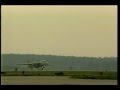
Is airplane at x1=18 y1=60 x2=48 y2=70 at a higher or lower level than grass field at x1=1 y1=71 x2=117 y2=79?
higher

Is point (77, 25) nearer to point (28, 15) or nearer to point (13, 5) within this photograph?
point (28, 15)

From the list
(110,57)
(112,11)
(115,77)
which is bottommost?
(115,77)

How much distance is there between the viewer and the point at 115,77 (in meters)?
4.77

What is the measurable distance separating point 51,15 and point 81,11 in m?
0.62

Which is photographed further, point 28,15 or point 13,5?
point 28,15

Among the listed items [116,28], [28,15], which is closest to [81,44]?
[116,28]

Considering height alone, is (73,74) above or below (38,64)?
below

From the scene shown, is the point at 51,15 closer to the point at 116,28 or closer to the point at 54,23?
the point at 54,23

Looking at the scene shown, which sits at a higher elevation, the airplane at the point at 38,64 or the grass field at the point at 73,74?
the airplane at the point at 38,64

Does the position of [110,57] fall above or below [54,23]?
below

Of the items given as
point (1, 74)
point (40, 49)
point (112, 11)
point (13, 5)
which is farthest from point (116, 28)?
point (1, 74)

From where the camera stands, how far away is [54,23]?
16.5 feet
